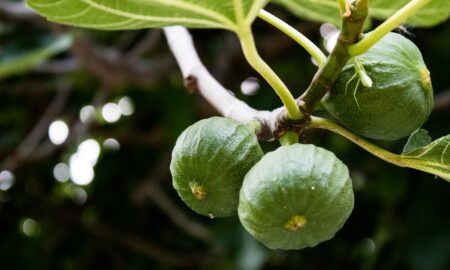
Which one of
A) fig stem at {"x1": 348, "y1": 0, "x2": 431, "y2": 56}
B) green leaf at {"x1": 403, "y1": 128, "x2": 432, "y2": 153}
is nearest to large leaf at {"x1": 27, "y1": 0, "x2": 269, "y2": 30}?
fig stem at {"x1": 348, "y1": 0, "x2": 431, "y2": 56}

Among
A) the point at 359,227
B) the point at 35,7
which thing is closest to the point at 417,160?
the point at 35,7

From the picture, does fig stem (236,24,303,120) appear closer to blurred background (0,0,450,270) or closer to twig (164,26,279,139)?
twig (164,26,279,139)

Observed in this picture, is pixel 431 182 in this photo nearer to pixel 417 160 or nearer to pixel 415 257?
pixel 415 257

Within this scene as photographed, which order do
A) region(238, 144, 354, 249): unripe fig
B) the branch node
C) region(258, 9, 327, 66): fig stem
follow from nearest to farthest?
1. region(238, 144, 354, 249): unripe fig
2. region(258, 9, 327, 66): fig stem
3. the branch node

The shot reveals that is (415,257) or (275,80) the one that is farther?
(415,257)

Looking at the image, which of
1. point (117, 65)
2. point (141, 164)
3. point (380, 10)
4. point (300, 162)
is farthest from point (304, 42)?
point (141, 164)

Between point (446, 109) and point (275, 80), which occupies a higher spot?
point (275, 80)

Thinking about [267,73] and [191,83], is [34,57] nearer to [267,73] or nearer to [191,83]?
[191,83]
